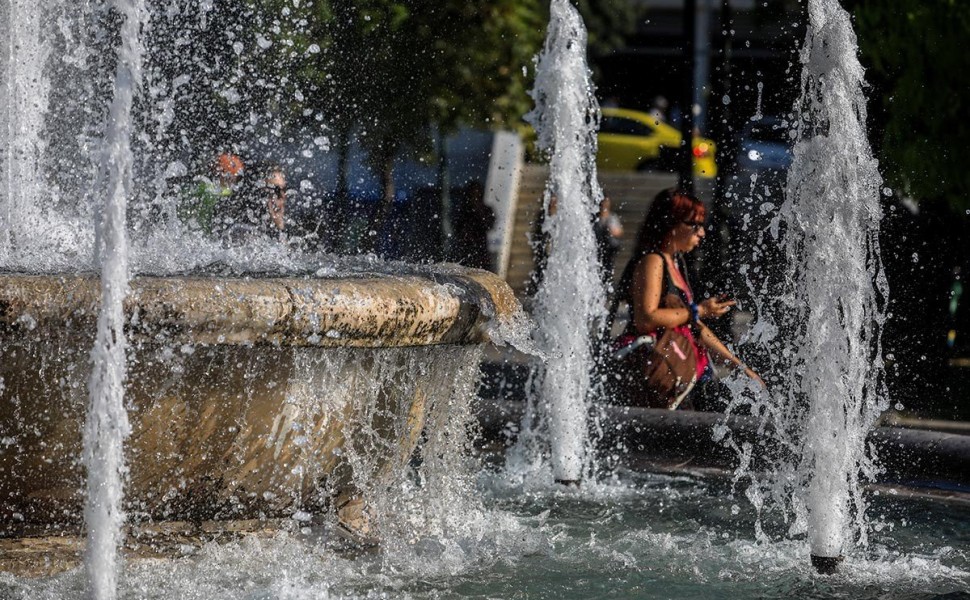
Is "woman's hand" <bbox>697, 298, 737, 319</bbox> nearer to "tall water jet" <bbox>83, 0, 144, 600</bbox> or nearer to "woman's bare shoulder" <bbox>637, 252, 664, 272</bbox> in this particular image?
"woman's bare shoulder" <bbox>637, 252, 664, 272</bbox>

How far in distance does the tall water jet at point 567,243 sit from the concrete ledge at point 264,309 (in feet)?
6.85

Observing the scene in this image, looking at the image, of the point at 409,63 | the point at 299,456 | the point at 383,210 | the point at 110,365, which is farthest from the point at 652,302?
the point at 409,63

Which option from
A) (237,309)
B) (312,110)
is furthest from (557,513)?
(312,110)

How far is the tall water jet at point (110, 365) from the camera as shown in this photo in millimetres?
3479

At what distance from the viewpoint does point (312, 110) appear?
17.5 metres

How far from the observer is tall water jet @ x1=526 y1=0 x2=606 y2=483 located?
6.32 m

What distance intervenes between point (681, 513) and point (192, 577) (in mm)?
2077

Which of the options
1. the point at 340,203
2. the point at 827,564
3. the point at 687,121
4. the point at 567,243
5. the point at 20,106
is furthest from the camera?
the point at 340,203

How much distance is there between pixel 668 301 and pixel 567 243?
29.6 inches

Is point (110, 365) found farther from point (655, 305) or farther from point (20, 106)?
point (655, 305)

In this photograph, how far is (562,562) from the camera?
448cm

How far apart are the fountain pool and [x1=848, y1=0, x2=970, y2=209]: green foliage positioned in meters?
6.48

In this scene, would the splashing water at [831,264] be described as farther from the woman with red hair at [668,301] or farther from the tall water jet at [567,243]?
the tall water jet at [567,243]

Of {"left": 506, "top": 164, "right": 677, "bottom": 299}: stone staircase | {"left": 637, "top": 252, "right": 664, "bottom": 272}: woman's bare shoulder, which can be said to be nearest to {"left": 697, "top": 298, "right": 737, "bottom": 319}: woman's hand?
{"left": 637, "top": 252, "right": 664, "bottom": 272}: woman's bare shoulder
